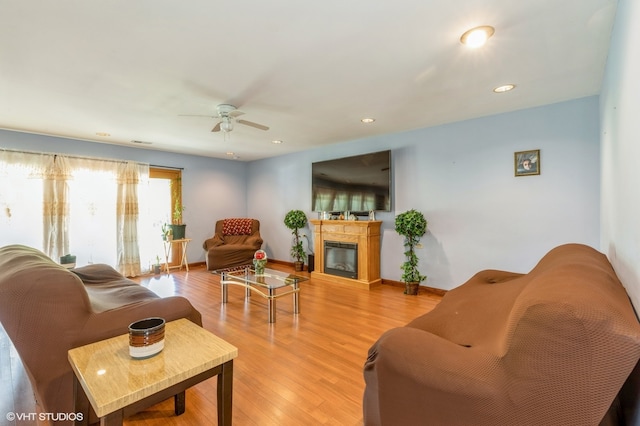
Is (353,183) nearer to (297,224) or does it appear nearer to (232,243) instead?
(297,224)

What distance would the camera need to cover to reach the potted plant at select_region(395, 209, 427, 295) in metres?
4.03

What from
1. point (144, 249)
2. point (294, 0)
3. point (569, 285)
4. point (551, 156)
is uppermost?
point (294, 0)

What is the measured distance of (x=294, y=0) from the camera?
1606 millimetres

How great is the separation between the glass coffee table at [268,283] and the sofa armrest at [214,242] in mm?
1884

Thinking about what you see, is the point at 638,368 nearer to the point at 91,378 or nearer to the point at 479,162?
the point at 91,378

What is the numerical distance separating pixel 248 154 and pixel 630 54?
5650 mm

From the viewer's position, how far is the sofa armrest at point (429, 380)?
96 cm

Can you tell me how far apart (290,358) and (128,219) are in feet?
14.3

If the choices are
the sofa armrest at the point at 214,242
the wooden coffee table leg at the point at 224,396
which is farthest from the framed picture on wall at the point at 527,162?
the sofa armrest at the point at 214,242

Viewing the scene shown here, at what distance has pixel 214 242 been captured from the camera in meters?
5.76

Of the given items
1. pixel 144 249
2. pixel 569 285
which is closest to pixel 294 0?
pixel 569 285

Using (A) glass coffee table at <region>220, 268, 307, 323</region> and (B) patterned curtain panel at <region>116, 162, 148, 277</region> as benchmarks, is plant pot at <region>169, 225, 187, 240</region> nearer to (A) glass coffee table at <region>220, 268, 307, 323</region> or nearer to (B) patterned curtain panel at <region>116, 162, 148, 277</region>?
(B) patterned curtain panel at <region>116, 162, 148, 277</region>

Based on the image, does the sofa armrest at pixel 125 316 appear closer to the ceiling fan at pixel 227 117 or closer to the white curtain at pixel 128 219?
the ceiling fan at pixel 227 117

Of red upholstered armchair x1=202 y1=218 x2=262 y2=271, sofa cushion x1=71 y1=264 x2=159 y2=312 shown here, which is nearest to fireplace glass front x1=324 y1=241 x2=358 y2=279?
red upholstered armchair x1=202 y1=218 x2=262 y2=271
